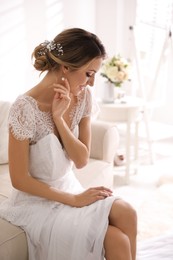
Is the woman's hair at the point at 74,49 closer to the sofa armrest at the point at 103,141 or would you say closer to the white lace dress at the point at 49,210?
the white lace dress at the point at 49,210

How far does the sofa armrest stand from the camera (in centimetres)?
252

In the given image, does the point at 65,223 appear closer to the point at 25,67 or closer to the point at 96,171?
the point at 96,171

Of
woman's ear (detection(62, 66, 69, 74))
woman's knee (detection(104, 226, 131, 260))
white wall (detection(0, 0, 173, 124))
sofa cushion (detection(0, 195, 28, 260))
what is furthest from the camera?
white wall (detection(0, 0, 173, 124))

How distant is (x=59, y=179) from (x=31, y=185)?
156 mm

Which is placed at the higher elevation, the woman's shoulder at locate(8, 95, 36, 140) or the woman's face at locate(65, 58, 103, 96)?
the woman's face at locate(65, 58, 103, 96)

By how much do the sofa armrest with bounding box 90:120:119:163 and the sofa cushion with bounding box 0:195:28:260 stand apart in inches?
41.6

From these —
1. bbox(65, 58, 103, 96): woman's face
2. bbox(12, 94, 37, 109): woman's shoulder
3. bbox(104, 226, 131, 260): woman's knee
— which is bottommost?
bbox(104, 226, 131, 260): woman's knee

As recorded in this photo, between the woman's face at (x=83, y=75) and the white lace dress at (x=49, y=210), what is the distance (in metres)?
0.17

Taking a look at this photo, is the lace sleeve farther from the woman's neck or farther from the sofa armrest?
the sofa armrest

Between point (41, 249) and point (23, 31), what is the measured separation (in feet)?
8.79

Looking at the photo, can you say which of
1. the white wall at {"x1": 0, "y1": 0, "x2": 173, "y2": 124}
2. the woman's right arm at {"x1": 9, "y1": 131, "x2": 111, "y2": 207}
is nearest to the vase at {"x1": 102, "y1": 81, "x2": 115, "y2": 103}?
the white wall at {"x1": 0, "y1": 0, "x2": 173, "y2": 124}

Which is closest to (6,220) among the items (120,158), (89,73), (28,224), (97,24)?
(28,224)

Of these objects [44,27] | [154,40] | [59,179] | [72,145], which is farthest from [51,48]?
[154,40]

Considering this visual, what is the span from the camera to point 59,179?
5.49 feet
